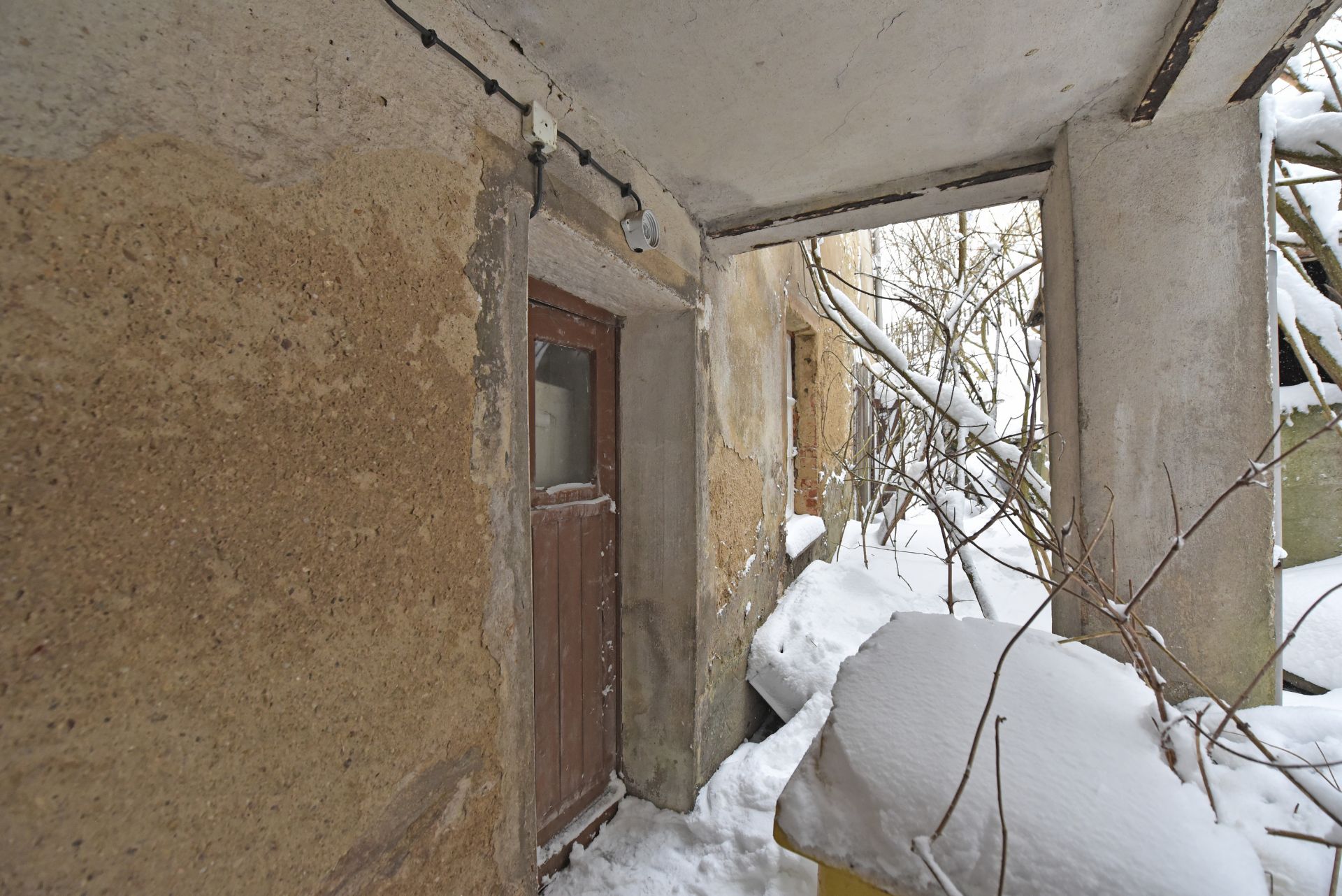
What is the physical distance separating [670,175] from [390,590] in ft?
5.31

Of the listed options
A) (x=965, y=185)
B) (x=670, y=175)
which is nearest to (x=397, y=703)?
(x=670, y=175)

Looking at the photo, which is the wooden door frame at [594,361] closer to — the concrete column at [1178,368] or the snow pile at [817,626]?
the snow pile at [817,626]

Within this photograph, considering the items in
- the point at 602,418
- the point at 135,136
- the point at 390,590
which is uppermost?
the point at 135,136

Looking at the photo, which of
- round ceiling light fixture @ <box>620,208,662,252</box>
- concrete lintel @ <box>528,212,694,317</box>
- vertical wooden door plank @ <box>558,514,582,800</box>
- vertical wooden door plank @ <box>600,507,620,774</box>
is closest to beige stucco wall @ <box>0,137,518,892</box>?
concrete lintel @ <box>528,212,694,317</box>

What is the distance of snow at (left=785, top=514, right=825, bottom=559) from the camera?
3.59 m

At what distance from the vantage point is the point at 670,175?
1.82 meters

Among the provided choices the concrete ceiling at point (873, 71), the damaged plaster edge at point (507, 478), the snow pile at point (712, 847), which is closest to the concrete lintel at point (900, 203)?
the concrete ceiling at point (873, 71)

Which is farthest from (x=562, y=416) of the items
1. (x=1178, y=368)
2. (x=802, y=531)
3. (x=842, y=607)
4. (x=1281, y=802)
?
(x=802, y=531)

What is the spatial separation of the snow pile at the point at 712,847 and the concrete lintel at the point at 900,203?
6.90 feet

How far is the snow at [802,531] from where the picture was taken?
11.8 ft

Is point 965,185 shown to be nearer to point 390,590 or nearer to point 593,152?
point 593,152

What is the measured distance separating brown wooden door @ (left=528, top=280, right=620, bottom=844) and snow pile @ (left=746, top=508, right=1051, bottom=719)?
947 millimetres

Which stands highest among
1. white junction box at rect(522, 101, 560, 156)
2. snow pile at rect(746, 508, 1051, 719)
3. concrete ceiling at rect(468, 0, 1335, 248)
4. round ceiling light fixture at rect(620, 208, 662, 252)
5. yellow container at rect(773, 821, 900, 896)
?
concrete ceiling at rect(468, 0, 1335, 248)

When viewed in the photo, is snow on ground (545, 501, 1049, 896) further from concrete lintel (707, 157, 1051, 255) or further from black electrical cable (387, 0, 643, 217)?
black electrical cable (387, 0, 643, 217)
